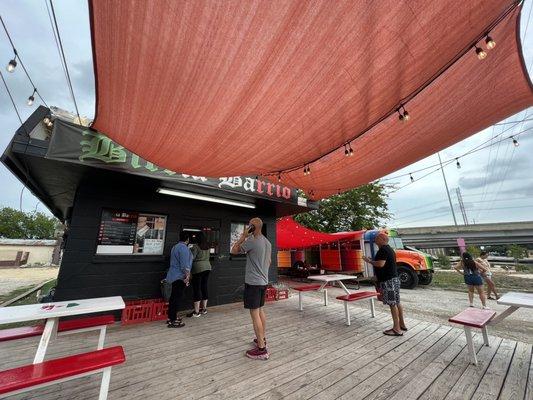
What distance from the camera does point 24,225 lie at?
157 feet

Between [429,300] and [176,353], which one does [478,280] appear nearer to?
[429,300]

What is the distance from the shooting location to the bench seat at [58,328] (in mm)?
2345

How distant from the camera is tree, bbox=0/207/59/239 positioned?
148 ft

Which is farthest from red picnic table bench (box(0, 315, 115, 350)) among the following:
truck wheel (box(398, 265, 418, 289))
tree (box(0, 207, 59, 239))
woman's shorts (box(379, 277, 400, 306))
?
tree (box(0, 207, 59, 239))

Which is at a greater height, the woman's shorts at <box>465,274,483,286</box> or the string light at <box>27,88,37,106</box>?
the string light at <box>27,88,37,106</box>

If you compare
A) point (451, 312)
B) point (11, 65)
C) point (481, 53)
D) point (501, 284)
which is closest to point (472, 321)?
point (481, 53)

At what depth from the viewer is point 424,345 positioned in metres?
3.49

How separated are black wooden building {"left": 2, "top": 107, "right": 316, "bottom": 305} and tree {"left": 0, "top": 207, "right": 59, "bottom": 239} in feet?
190

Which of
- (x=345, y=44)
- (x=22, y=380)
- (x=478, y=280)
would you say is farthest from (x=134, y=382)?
(x=478, y=280)

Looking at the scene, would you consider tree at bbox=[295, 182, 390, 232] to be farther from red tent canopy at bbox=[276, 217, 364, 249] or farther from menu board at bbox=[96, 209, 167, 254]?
menu board at bbox=[96, 209, 167, 254]

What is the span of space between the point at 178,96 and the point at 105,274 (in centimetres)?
427

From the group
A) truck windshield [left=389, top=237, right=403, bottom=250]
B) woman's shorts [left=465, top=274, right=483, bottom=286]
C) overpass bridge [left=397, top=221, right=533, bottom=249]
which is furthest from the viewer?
overpass bridge [left=397, top=221, right=533, bottom=249]

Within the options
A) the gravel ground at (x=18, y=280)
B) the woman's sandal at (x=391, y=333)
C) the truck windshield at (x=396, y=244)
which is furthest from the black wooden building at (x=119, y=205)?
the gravel ground at (x=18, y=280)

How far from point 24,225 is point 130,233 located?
209 ft
